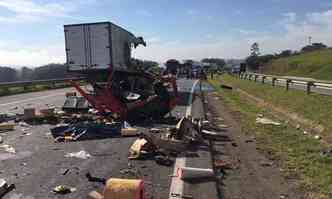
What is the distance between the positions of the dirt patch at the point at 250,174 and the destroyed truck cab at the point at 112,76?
417 centimetres

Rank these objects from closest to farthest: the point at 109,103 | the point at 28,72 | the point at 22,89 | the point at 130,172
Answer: the point at 130,172 → the point at 109,103 → the point at 22,89 → the point at 28,72

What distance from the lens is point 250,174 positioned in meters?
7.55

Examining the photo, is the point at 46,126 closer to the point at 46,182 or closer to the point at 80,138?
the point at 80,138

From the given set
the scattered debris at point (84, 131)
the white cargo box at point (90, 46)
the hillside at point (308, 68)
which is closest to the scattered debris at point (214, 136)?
the scattered debris at point (84, 131)

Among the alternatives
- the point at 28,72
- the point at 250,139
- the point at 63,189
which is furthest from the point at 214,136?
the point at 28,72

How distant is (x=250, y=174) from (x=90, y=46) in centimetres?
1385

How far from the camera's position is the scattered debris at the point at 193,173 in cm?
716

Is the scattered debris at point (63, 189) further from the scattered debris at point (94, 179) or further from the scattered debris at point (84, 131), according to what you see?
the scattered debris at point (84, 131)

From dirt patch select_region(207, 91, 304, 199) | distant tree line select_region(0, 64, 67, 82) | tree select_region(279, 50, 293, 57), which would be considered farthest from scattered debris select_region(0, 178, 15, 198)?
tree select_region(279, 50, 293, 57)

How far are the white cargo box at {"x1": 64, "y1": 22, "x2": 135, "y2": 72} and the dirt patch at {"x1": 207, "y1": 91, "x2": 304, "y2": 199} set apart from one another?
10.0 metres

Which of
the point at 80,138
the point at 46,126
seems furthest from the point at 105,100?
the point at 80,138

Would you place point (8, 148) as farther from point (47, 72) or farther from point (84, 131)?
point (47, 72)

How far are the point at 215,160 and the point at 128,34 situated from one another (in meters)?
17.8

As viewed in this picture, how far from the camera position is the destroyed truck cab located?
49.4ft
